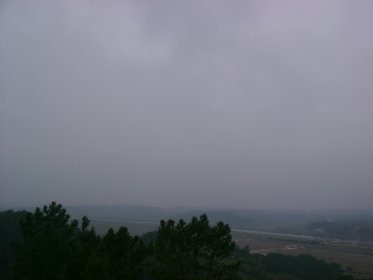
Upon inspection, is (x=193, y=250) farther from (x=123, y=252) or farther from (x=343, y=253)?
(x=343, y=253)

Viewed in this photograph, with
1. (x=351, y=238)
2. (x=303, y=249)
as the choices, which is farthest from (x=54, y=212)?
(x=351, y=238)

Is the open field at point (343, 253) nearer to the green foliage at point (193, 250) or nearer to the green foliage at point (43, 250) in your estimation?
the green foliage at point (193, 250)

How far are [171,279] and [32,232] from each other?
7778mm

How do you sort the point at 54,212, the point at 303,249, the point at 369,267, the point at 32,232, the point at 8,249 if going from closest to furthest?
the point at 32,232 < the point at 54,212 < the point at 8,249 < the point at 369,267 < the point at 303,249

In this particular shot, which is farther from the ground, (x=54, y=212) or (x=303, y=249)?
(x=54, y=212)

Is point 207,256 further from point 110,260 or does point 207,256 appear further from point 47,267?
point 47,267

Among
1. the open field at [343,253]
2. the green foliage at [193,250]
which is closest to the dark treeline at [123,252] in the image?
the green foliage at [193,250]

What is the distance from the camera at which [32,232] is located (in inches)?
788

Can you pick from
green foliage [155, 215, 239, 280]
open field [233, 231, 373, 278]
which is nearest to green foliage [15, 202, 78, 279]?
green foliage [155, 215, 239, 280]

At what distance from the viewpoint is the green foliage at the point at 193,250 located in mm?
16922

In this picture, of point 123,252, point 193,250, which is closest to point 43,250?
point 123,252

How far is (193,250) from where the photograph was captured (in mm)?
17328

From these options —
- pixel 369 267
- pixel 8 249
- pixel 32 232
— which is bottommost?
pixel 369 267

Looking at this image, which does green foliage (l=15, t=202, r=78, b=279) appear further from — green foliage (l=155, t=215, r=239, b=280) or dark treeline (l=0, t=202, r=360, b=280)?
green foliage (l=155, t=215, r=239, b=280)
